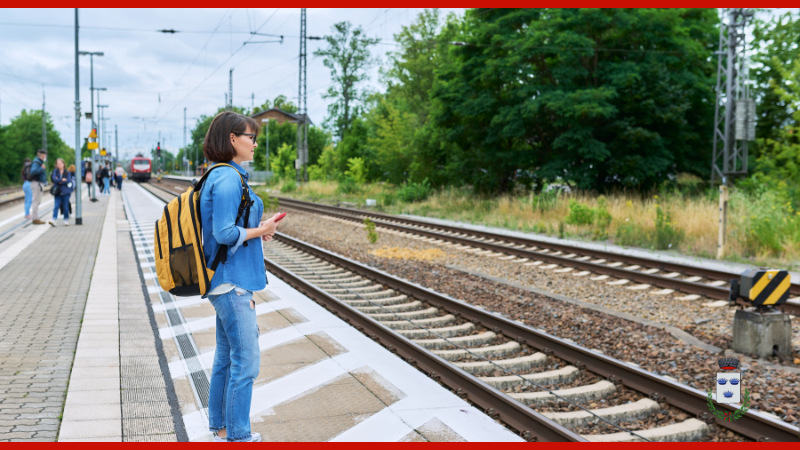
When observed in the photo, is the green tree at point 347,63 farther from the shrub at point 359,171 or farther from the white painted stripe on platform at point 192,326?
the white painted stripe on platform at point 192,326

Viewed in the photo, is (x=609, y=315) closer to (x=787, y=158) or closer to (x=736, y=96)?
(x=787, y=158)

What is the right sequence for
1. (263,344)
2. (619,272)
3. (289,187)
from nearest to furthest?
(263,344), (619,272), (289,187)

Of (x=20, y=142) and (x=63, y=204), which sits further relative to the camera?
(x=20, y=142)

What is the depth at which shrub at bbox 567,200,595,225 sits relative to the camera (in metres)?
18.7

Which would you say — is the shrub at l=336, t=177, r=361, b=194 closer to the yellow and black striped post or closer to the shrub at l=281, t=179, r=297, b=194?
the shrub at l=281, t=179, r=297, b=194

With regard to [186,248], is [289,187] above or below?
below

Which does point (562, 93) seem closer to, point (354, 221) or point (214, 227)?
point (354, 221)

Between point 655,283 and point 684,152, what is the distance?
1816cm

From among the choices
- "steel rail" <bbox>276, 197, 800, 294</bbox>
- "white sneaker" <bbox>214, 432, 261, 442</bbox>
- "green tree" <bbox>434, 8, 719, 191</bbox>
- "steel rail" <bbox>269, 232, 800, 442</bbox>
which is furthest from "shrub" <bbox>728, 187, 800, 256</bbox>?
"white sneaker" <bbox>214, 432, 261, 442</bbox>

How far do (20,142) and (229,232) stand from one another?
7495 centimetres

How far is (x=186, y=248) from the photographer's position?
347cm

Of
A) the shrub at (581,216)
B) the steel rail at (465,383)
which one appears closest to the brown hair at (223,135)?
the steel rail at (465,383)

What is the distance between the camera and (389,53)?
55.8m

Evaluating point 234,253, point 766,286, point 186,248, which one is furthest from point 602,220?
point 186,248
